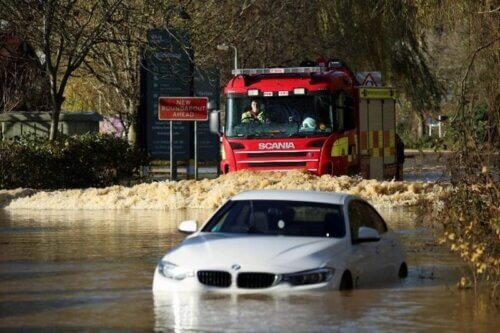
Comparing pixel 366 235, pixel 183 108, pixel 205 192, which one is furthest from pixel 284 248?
pixel 183 108

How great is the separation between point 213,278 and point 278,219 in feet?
5.16

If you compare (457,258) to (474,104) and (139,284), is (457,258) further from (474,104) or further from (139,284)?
(139,284)

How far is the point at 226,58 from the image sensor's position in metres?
50.4

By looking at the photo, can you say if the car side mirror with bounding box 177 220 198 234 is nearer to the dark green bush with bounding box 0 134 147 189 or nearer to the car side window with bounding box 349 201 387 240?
the car side window with bounding box 349 201 387 240

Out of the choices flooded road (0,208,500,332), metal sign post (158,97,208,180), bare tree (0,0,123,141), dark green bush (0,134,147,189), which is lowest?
flooded road (0,208,500,332)

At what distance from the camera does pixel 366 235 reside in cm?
1427

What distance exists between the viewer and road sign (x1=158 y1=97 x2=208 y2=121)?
3812 centimetres

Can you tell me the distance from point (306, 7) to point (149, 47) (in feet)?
37.6

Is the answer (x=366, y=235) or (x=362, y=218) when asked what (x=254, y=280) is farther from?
(x=362, y=218)

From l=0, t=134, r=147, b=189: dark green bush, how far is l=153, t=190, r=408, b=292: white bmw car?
67.9 feet

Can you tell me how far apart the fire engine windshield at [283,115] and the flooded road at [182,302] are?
1094 centimetres

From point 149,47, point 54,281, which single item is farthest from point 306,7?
point 54,281

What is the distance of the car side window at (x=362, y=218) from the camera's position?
14784mm

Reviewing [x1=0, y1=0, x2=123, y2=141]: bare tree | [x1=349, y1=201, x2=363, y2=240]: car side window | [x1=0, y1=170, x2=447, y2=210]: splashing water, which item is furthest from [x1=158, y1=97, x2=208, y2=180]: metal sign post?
[x1=349, y1=201, x2=363, y2=240]: car side window
